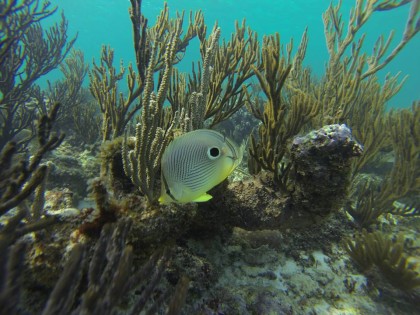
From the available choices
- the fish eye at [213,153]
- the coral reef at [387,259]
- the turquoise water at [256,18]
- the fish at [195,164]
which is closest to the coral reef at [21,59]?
the fish at [195,164]

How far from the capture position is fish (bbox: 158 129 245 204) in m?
1.43

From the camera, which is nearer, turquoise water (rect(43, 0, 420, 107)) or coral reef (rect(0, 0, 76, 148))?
coral reef (rect(0, 0, 76, 148))

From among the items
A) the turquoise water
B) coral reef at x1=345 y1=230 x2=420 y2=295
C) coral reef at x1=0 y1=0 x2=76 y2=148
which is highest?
the turquoise water

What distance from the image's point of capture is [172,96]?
3.74 metres

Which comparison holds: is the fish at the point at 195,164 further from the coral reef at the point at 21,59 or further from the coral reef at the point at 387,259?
the coral reef at the point at 21,59

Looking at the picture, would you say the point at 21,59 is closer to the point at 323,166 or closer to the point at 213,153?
the point at 213,153

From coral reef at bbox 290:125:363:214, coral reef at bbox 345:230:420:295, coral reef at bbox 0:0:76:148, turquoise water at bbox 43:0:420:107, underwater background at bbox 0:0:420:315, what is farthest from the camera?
turquoise water at bbox 43:0:420:107

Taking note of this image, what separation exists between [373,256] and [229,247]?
5.68 ft

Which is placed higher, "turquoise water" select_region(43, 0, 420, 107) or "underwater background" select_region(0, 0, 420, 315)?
"turquoise water" select_region(43, 0, 420, 107)

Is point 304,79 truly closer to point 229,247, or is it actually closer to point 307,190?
point 307,190

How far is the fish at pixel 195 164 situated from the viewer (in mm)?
1427

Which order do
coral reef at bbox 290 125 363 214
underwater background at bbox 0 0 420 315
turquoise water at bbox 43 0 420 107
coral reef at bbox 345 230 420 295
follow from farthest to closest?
turquoise water at bbox 43 0 420 107 → coral reef at bbox 345 230 420 295 → coral reef at bbox 290 125 363 214 → underwater background at bbox 0 0 420 315

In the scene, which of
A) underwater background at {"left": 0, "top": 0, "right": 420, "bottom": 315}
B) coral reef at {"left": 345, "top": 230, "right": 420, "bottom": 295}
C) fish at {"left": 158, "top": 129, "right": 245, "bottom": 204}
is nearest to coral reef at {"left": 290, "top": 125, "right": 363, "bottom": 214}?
underwater background at {"left": 0, "top": 0, "right": 420, "bottom": 315}

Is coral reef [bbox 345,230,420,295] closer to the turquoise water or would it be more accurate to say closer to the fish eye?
the fish eye
